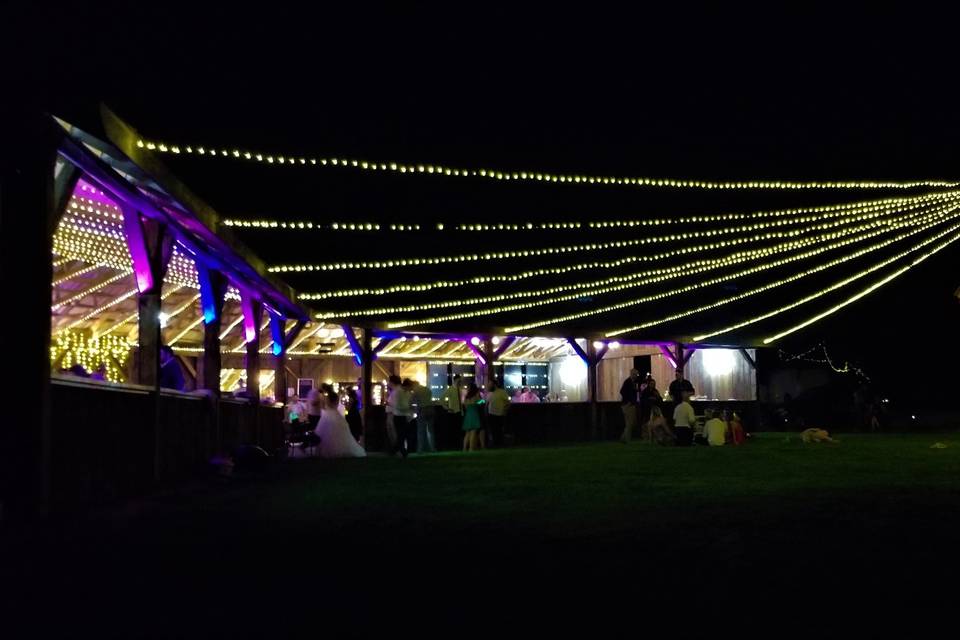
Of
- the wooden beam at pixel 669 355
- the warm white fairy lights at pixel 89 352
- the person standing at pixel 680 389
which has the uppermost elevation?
the wooden beam at pixel 669 355

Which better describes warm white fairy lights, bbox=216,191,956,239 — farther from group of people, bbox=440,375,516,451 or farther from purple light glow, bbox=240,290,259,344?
group of people, bbox=440,375,516,451

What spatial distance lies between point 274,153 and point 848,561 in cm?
638

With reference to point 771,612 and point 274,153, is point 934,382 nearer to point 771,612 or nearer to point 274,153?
point 274,153

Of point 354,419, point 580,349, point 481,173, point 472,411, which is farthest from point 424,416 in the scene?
point 481,173

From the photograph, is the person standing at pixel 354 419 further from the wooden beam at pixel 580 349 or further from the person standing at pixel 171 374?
the person standing at pixel 171 374

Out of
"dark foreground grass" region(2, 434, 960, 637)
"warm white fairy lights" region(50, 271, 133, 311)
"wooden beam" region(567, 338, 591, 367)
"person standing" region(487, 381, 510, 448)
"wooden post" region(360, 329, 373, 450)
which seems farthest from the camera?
"wooden beam" region(567, 338, 591, 367)

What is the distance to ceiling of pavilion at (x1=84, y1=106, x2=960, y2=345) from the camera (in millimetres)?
10906

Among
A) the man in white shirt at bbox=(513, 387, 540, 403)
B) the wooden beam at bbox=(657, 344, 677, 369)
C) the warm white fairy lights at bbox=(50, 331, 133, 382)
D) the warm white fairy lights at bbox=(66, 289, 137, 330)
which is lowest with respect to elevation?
the man in white shirt at bbox=(513, 387, 540, 403)

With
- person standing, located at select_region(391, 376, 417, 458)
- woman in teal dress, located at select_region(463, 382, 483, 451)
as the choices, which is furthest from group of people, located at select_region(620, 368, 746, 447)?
person standing, located at select_region(391, 376, 417, 458)

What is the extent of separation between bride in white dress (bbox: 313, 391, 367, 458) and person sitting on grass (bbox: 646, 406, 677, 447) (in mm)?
5436

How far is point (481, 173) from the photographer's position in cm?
1077

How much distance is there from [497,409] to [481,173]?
10.8 meters

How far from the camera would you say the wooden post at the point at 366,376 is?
71.3 ft

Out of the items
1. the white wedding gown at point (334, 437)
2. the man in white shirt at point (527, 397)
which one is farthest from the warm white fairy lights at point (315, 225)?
the man in white shirt at point (527, 397)
